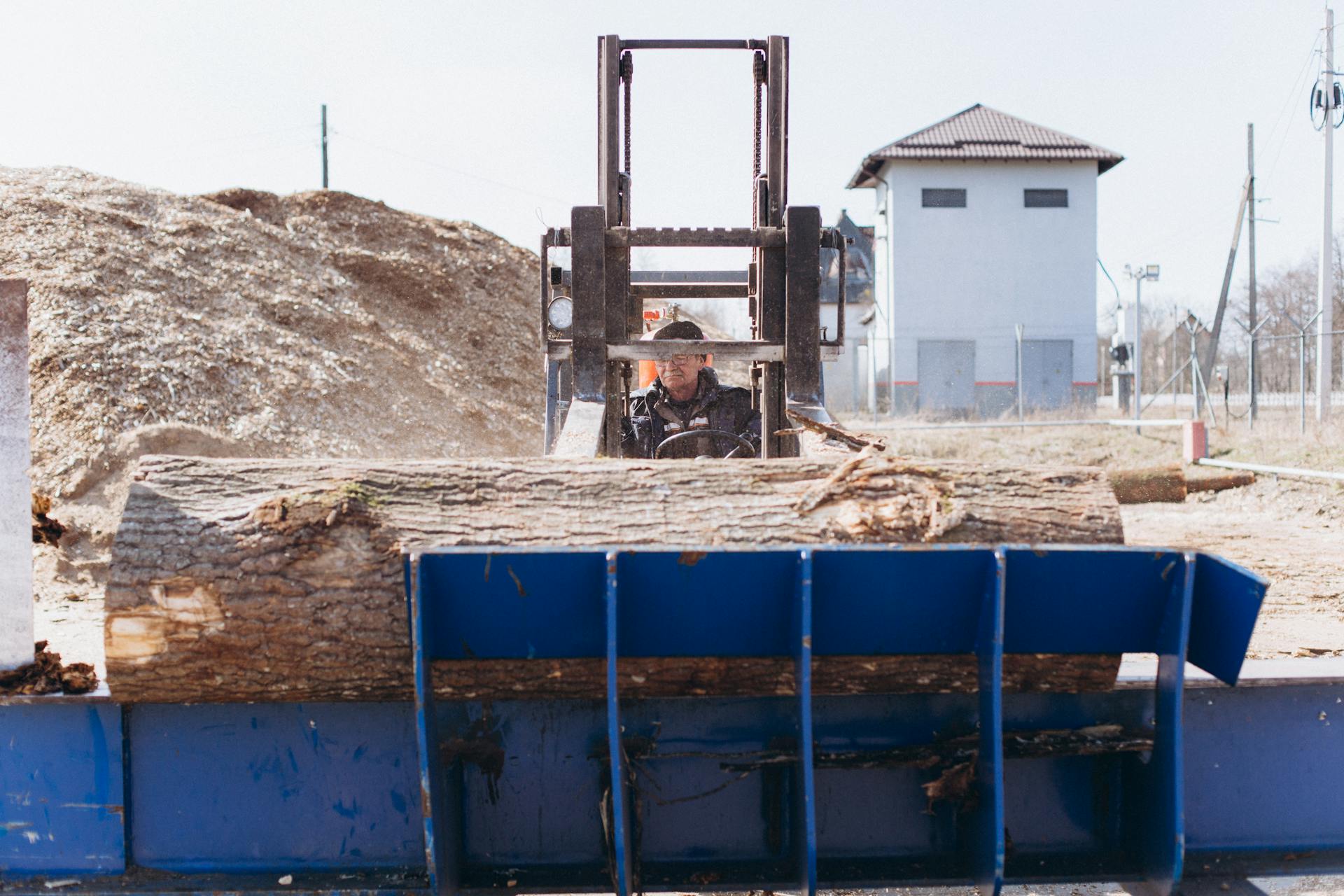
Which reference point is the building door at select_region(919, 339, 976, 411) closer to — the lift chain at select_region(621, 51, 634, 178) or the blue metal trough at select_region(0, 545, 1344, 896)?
the lift chain at select_region(621, 51, 634, 178)

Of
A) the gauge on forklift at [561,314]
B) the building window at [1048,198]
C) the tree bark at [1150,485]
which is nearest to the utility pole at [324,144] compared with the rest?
the building window at [1048,198]

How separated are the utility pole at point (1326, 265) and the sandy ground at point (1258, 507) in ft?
2.02

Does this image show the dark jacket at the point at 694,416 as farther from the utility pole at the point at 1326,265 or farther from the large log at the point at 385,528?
the utility pole at the point at 1326,265

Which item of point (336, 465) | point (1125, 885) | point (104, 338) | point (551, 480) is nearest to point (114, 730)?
point (336, 465)

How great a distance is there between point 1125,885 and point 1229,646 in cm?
74

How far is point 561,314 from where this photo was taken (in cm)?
518

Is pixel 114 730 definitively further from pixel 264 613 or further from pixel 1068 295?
pixel 1068 295

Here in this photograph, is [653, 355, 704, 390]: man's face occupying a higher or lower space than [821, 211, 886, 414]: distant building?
lower

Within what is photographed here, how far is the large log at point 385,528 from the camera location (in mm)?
2541

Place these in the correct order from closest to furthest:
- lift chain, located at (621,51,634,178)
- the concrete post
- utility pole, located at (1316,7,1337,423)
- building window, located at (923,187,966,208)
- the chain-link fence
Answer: the concrete post < lift chain, located at (621,51,634,178) < utility pole, located at (1316,7,1337,423) < the chain-link fence < building window, located at (923,187,966,208)

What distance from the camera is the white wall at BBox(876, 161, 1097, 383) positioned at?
32281 millimetres

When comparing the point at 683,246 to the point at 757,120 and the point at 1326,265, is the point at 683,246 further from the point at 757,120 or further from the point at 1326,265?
the point at 1326,265

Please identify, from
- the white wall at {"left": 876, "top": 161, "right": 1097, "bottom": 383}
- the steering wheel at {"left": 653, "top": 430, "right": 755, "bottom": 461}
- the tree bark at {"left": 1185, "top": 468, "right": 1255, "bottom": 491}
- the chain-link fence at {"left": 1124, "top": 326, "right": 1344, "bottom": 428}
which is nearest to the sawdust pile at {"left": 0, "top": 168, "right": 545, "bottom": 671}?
the steering wheel at {"left": 653, "top": 430, "right": 755, "bottom": 461}

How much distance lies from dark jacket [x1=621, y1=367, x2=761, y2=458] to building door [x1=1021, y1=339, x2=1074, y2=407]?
2787cm
